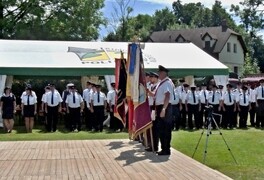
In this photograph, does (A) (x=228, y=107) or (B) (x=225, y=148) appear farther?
(A) (x=228, y=107)

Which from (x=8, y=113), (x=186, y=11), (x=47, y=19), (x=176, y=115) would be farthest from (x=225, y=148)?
(x=186, y=11)

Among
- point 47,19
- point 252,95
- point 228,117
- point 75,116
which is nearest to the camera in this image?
point 75,116

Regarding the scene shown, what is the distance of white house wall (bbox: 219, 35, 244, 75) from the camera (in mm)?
54531

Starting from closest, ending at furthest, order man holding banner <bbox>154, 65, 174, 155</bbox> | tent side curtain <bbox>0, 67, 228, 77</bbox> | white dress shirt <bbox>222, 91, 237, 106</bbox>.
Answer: man holding banner <bbox>154, 65, 174, 155</bbox>
tent side curtain <bbox>0, 67, 228, 77</bbox>
white dress shirt <bbox>222, 91, 237, 106</bbox>

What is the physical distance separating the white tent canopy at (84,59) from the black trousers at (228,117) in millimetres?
1929

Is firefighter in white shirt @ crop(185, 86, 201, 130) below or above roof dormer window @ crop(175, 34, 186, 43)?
below

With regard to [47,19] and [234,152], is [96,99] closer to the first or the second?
[234,152]

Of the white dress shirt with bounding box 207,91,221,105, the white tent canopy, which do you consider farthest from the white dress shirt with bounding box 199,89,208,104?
the white tent canopy

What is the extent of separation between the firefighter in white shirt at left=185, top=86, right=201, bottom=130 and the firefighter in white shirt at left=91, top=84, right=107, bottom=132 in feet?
10.2

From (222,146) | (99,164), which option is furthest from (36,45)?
(99,164)

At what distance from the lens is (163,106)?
9867 millimetres

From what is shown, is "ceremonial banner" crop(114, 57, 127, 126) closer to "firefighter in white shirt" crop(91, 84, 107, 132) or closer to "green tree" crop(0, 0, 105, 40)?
"firefighter in white shirt" crop(91, 84, 107, 132)

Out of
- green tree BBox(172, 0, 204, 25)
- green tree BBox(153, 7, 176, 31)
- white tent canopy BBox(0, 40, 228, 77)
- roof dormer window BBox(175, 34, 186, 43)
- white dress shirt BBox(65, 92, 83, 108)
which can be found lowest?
white dress shirt BBox(65, 92, 83, 108)

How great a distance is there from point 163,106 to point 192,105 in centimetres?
841
